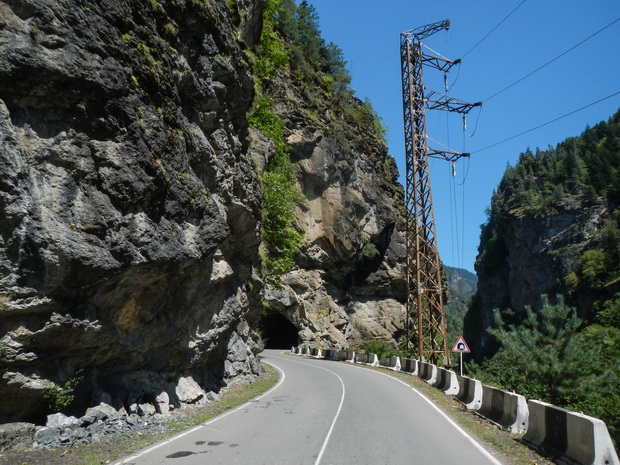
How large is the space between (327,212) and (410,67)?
52.5ft

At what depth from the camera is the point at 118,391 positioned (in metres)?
10.7

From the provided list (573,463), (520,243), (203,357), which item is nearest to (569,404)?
(573,463)

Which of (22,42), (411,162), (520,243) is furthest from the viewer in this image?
(520,243)

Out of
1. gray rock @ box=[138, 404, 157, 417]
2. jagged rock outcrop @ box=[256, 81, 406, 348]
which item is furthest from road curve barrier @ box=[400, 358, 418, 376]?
gray rock @ box=[138, 404, 157, 417]

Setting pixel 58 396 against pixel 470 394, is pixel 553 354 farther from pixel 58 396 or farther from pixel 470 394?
pixel 58 396

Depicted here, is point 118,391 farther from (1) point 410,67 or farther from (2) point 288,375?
(1) point 410,67

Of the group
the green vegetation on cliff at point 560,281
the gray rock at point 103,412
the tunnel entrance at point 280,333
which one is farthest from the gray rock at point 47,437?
the tunnel entrance at point 280,333

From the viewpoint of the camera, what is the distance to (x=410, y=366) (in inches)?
969

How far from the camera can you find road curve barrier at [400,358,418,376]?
2380cm

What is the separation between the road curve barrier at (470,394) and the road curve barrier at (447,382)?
1.64 m

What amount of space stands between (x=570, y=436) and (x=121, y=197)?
9.25m

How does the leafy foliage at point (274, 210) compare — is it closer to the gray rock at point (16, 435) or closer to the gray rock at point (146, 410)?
the gray rock at point (146, 410)

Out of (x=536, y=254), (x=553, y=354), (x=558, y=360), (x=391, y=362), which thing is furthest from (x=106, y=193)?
(x=536, y=254)

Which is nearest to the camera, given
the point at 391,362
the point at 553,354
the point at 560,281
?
the point at 553,354
